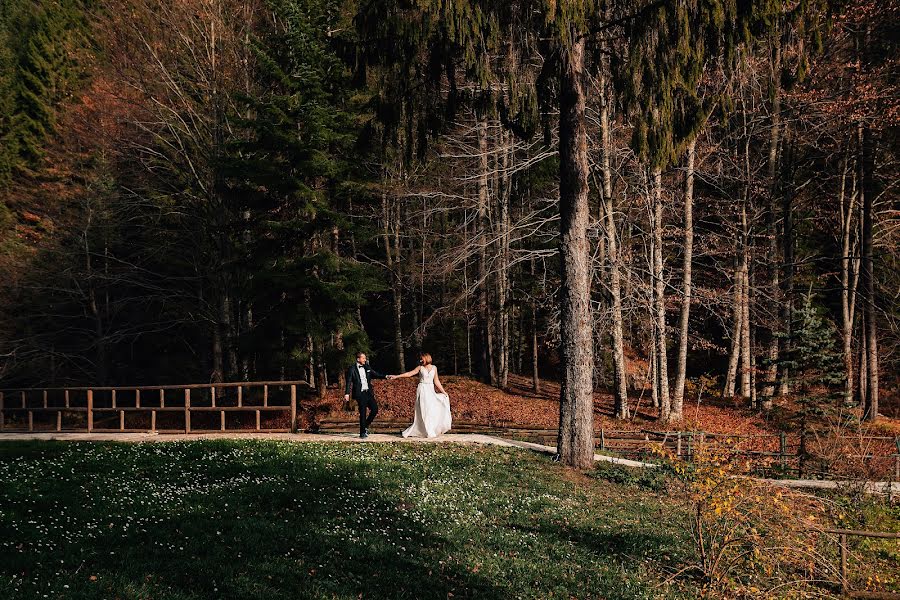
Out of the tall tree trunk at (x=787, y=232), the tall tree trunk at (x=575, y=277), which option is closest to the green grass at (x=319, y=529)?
the tall tree trunk at (x=575, y=277)

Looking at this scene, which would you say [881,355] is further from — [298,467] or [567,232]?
[298,467]

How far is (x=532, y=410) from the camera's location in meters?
24.0

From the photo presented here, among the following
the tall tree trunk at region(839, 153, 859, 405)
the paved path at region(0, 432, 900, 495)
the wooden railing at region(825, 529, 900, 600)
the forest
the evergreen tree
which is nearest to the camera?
the wooden railing at region(825, 529, 900, 600)

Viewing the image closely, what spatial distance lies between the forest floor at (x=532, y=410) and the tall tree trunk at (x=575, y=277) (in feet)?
23.7

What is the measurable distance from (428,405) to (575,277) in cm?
512

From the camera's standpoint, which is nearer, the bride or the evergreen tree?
the bride

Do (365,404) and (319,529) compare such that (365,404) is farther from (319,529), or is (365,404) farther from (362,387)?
(319,529)

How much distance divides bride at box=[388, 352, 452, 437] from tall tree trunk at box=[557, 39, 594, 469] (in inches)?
139

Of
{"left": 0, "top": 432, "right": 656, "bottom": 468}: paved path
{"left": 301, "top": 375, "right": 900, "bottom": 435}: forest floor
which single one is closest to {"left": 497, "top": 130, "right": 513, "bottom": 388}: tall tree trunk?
{"left": 301, "top": 375, "right": 900, "bottom": 435}: forest floor

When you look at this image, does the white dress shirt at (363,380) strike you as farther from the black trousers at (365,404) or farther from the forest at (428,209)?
the forest at (428,209)

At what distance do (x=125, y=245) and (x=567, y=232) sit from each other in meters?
25.4

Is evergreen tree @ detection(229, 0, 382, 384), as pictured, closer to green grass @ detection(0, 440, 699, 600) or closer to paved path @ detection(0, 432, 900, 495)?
paved path @ detection(0, 432, 900, 495)

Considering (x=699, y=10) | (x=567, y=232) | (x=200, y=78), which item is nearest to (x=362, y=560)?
(x=567, y=232)

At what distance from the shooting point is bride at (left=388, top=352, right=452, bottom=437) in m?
15.2
